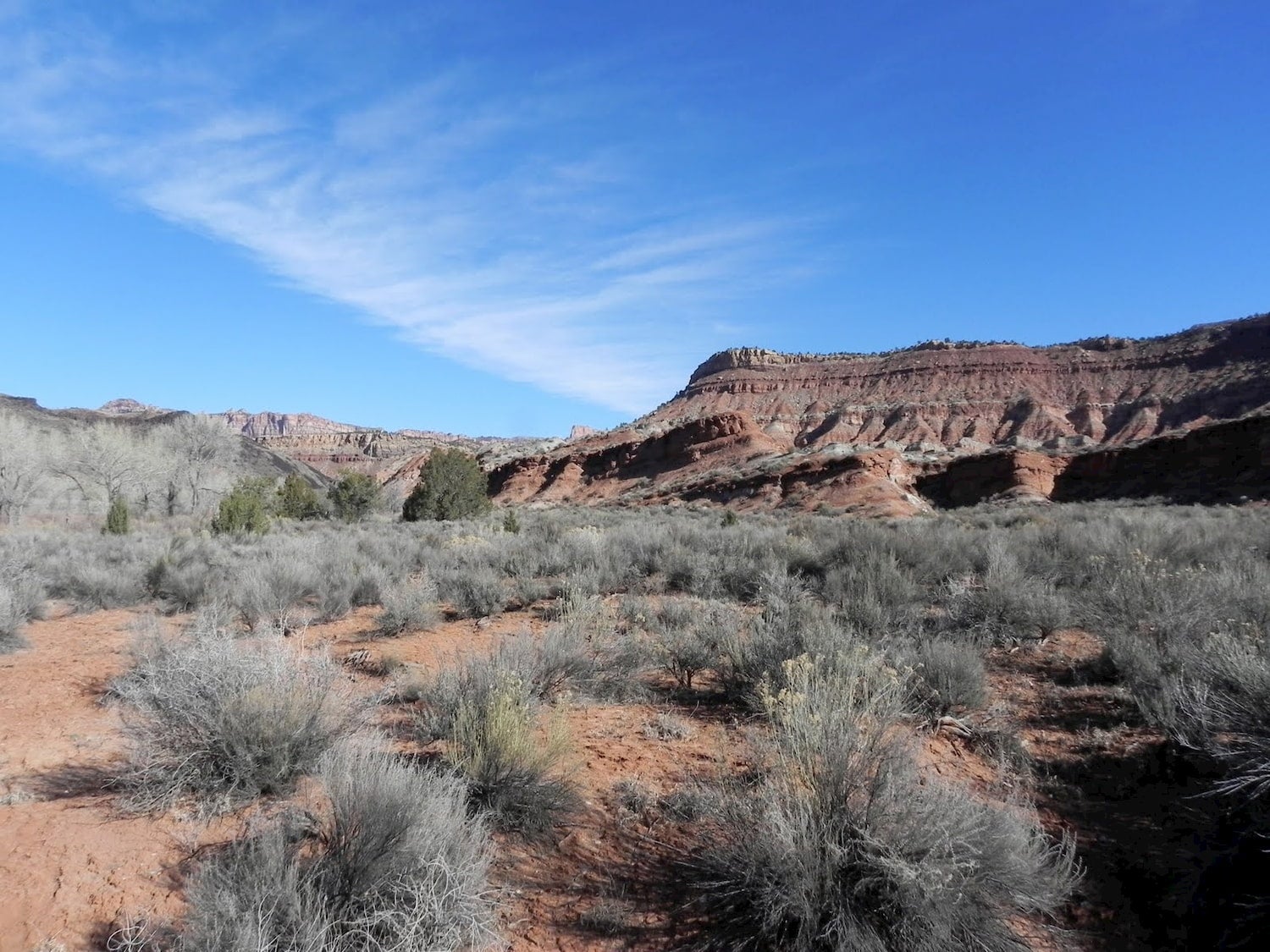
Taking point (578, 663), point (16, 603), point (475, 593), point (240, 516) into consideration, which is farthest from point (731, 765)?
point (240, 516)

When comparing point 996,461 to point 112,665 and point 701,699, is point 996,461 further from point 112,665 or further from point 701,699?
point 112,665

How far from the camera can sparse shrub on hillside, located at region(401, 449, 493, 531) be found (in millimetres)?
27953

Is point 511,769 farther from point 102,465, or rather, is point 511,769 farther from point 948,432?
point 948,432

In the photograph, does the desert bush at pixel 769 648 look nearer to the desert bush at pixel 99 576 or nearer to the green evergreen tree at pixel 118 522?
the desert bush at pixel 99 576

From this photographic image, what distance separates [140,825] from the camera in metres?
3.34

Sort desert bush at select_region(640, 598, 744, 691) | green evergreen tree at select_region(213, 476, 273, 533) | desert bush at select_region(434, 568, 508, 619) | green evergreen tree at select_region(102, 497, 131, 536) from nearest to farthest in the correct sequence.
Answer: desert bush at select_region(640, 598, 744, 691)
desert bush at select_region(434, 568, 508, 619)
green evergreen tree at select_region(213, 476, 273, 533)
green evergreen tree at select_region(102, 497, 131, 536)

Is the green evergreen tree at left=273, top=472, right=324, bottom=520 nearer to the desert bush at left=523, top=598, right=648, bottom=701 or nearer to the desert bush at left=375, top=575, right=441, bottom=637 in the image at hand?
the desert bush at left=375, top=575, right=441, bottom=637

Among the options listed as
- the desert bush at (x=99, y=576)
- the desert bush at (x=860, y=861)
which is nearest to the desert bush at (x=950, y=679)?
the desert bush at (x=860, y=861)

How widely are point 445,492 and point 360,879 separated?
26.5 m

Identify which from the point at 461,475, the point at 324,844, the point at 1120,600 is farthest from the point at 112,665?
the point at 461,475

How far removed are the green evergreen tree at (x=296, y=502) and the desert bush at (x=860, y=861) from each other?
30.6 m

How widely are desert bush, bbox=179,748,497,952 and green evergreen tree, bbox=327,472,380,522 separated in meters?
28.4

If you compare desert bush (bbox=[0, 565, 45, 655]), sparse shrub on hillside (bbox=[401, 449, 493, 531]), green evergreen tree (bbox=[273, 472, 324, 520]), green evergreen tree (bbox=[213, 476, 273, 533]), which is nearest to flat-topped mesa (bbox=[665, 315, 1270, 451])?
sparse shrub on hillside (bbox=[401, 449, 493, 531])

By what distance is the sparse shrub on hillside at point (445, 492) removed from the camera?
2795 centimetres
